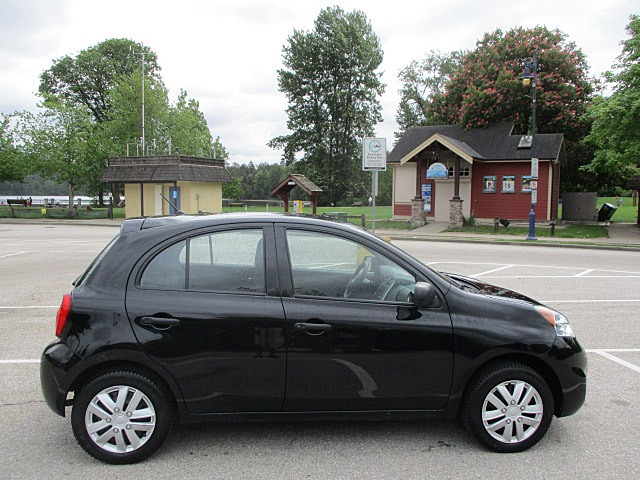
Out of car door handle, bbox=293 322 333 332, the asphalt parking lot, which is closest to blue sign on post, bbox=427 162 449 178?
the asphalt parking lot

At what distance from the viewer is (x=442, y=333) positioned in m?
3.68

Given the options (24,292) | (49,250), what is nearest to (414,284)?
(24,292)

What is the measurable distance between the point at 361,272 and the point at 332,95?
192ft

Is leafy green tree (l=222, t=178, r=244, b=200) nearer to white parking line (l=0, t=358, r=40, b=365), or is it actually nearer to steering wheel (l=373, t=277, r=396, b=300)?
white parking line (l=0, t=358, r=40, b=365)

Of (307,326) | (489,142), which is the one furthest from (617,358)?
(489,142)

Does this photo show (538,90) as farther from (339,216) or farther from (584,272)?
(584,272)

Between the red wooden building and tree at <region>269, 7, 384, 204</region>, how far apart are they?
2802 cm

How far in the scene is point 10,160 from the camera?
40750mm

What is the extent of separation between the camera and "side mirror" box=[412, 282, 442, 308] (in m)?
3.59

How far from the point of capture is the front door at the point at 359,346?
11.8 feet

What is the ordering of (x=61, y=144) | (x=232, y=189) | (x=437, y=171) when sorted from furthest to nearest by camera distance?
1. (x=232, y=189)
2. (x=61, y=144)
3. (x=437, y=171)

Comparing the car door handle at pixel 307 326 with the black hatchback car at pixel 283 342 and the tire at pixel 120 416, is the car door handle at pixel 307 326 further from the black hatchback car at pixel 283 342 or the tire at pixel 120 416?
the tire at pixel 120 416

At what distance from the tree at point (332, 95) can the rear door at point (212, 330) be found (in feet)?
187

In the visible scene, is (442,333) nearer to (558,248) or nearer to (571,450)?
(571,450)
